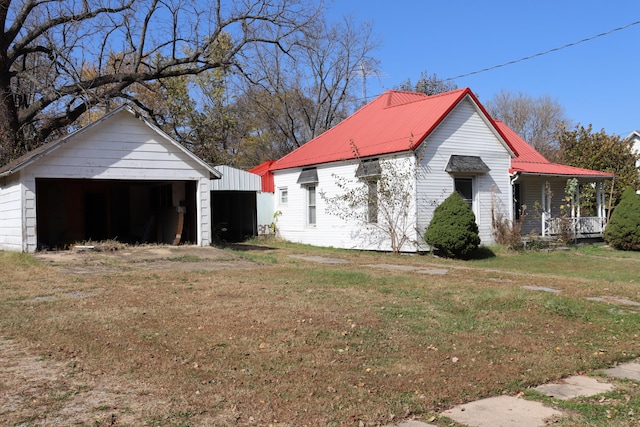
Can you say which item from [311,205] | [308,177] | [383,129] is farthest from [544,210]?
[308,177]

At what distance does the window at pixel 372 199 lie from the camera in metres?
19.7

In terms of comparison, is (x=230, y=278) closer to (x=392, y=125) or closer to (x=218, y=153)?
(x=392, y=125)

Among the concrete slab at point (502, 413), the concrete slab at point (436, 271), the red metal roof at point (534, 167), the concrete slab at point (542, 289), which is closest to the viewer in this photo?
the concrete slab at point (502, 413)

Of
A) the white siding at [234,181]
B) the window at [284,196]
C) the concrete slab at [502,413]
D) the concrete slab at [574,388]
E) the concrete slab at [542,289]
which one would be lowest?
the concrete slab at [574,388]

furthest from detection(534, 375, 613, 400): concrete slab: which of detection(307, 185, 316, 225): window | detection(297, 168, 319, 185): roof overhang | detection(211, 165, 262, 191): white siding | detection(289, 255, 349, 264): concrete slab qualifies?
detection(211, 165, 262, 191): white siding

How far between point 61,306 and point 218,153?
2360 cm

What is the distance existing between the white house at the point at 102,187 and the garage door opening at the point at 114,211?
3cm

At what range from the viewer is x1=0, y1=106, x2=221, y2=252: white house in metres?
15.3

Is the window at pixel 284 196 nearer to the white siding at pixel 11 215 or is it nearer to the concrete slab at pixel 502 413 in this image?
the white siding at pixel 11 215

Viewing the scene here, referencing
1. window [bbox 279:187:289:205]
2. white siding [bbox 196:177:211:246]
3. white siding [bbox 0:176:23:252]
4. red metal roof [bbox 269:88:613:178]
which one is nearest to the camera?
white siding [bbox 0:176:23:252]

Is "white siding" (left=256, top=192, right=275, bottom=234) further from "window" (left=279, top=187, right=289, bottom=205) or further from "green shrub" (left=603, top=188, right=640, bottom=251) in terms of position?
"green shrub" (left=603, top=188, right=640, bottom=251)

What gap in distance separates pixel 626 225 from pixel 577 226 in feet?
6.52

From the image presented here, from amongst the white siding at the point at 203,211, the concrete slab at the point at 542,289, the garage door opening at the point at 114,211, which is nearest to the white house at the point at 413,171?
the garage door opening at the point at 114,211

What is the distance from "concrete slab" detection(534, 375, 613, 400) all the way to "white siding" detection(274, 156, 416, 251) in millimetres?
13204
